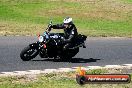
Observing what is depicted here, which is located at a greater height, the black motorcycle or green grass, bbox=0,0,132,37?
the black motorcycle

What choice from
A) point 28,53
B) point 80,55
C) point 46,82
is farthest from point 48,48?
point 46,82

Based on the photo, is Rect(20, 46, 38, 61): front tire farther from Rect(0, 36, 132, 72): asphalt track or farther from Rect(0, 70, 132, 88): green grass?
Rect(0, 70, 132, 88): green grass

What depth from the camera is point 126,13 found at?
1661 inches

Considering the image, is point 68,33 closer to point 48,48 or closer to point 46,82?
point 48,48

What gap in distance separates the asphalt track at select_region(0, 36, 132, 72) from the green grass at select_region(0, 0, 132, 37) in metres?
2.64

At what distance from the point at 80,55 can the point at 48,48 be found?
2540 millimetres

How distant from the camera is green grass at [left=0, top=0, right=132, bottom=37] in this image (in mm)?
30688

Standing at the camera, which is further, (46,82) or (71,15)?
(71,15)

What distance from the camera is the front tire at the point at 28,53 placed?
1906 centimetres

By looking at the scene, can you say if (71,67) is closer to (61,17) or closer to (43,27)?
(43,27)

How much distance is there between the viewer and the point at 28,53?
752 inches

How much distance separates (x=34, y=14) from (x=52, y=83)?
1014 inches

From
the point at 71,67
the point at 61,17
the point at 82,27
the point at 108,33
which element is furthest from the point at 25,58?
the point at 61,17

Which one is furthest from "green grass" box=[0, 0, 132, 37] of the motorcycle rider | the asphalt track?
the motorcycle rider
